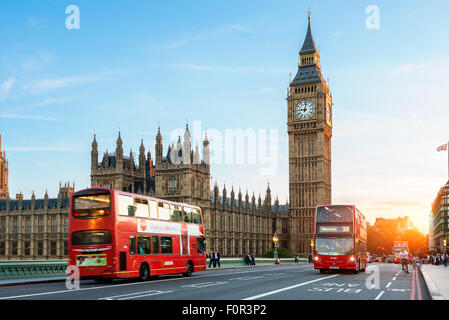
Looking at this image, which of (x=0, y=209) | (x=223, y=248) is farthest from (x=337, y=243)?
(x=0, y=209)

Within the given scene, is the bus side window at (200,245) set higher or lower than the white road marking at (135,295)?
higher

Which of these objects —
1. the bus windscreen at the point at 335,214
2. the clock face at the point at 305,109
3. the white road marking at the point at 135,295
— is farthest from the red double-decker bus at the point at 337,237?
the clock face at the point at 305,109

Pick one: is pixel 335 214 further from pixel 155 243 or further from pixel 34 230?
pixel 34 230

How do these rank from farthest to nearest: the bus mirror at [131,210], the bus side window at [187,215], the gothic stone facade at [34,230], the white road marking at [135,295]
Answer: the gothic stone facade at [34,230] < the bus side window at [187,215] < the bus mirror at [131,210] < the white road marking at [135,295]

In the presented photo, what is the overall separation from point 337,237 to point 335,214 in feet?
4.56

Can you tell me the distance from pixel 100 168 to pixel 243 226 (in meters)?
29.3

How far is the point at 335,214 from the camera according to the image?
33812 mm

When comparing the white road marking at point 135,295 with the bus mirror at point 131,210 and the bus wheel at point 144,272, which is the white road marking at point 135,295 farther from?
the bus wheel at point 144,272

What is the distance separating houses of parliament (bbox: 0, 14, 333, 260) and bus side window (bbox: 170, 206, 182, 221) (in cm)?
5039

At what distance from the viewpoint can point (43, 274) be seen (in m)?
31.3

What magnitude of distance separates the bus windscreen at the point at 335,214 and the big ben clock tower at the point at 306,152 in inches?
2995

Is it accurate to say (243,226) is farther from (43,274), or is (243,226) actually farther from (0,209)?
(43,274)

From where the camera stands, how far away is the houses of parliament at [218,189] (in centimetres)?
8588

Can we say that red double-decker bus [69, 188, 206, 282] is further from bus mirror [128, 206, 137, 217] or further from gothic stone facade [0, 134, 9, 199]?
gothic stone facade [0, 134, 9, 199]
